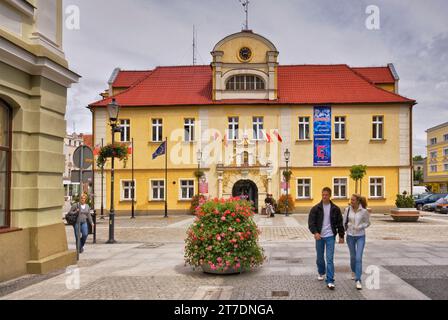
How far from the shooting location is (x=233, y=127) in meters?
34.5

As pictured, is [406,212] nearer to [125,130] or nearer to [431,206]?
[431,206]

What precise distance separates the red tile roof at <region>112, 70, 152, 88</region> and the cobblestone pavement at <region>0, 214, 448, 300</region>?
25.2 meters

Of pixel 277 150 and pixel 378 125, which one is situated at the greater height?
pixel 378 125

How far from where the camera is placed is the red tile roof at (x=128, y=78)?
38.8m

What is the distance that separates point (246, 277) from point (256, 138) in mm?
24997

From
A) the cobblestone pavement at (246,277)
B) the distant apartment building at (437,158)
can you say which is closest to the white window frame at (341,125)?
the cobblestone pavement at (246,277)

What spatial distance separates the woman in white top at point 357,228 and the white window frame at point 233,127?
25784 millimetres

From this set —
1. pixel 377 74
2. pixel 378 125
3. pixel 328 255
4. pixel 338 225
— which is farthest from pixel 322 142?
pixel 328 255
